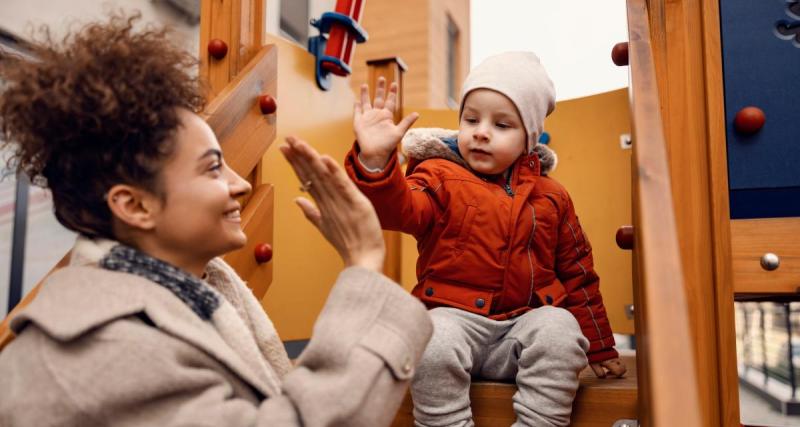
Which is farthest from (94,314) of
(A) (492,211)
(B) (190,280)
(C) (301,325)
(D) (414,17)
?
(D) (414,17)

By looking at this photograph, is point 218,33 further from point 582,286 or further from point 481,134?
point 582,286

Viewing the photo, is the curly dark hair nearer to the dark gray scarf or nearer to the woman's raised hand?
the dark gray scarf

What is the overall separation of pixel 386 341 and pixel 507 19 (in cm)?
571

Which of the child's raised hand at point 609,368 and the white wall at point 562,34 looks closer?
the child's raised hand at point 609,368

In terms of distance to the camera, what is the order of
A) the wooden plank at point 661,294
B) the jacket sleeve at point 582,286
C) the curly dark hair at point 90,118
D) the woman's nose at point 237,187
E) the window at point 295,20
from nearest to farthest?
the wooden plank at point 661,294 < the curly dark hair at point 90,118 < the woman's nose at point 237,187 < the jacket sleeve at point 582,286 < the window at point 295,20

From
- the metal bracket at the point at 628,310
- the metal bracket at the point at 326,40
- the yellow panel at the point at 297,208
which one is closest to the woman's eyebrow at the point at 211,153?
the yellow panel at the point at 297,208

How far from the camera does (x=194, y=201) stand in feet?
2.90

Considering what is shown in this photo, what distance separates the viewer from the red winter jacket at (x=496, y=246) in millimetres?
1479

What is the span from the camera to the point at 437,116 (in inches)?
128

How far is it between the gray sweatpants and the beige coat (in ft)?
1.37

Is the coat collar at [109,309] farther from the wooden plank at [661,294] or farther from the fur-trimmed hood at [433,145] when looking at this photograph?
the fur-trimmed hood at [433,145]

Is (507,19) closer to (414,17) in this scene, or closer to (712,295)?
(414,17)

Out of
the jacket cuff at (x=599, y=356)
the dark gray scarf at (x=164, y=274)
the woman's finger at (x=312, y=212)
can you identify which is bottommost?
the jacket cuff at (x=599, y=356)

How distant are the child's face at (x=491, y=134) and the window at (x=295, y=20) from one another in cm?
311
